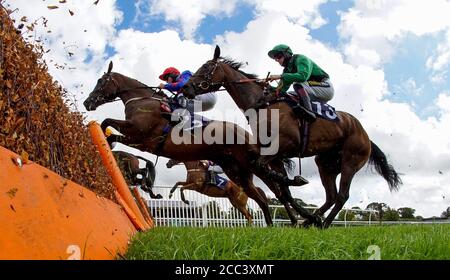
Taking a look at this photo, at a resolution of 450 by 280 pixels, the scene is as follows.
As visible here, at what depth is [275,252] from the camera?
2.71 meters

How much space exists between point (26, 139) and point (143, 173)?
809 centimetres

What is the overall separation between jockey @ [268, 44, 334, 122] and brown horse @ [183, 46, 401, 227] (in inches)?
10.4

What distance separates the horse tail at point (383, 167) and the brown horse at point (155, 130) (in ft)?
7.78

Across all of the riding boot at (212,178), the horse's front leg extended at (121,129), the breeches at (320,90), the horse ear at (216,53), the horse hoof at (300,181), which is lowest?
the horse hoof at (300,181)

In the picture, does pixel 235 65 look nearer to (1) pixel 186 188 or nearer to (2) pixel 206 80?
(2) pixel 206 80

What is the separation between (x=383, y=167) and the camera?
31.3ft

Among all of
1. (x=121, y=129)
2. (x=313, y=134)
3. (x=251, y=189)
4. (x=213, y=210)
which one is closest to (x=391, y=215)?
(x=213, y=210)

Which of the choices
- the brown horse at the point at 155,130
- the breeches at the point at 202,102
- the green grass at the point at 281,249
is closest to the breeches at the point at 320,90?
the brown horse at the point at 155,130

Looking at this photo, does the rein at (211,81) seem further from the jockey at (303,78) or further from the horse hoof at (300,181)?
the horse hoof at (300,181)

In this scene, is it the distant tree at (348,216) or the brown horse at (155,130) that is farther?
the distant tree at (348,216)

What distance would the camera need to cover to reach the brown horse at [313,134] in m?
7.18

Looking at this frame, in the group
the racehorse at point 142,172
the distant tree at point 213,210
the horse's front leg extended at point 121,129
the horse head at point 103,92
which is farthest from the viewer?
the distant tree at point 213,210
